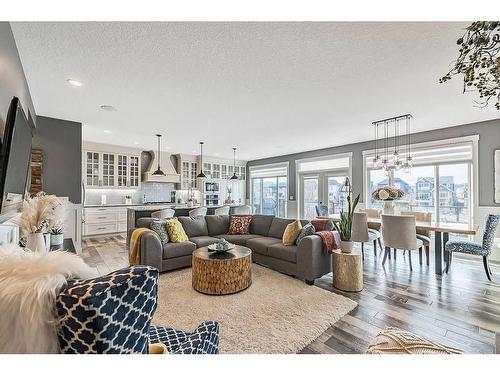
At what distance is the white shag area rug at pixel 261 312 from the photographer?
2010mm

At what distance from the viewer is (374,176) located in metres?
6.00

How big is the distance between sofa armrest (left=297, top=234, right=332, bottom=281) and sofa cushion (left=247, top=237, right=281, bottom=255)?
0.69 metres

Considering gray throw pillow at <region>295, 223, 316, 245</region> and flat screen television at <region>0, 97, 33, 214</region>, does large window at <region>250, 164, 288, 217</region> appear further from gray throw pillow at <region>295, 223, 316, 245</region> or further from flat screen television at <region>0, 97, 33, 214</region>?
flat screen television at <region>0, 97, 33, 214</region>

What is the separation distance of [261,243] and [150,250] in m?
1.71

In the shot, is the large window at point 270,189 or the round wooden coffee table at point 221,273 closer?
the round wooden coffee table at point 221,273

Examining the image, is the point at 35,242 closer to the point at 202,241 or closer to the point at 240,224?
the point at 202,241

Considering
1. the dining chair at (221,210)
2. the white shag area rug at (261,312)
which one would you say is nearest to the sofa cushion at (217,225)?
the dining chair at (221,210)

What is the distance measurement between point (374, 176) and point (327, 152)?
1.53 metres

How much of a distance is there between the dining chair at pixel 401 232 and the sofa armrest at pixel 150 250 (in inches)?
139

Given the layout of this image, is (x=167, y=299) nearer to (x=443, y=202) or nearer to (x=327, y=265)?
(x=327, y=265)

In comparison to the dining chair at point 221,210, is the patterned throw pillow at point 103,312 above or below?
above

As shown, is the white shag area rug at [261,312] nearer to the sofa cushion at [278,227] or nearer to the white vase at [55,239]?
the sofa cushion at [278,227]

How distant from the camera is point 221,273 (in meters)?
2.92

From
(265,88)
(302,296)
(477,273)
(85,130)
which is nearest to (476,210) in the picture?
(477,273)
